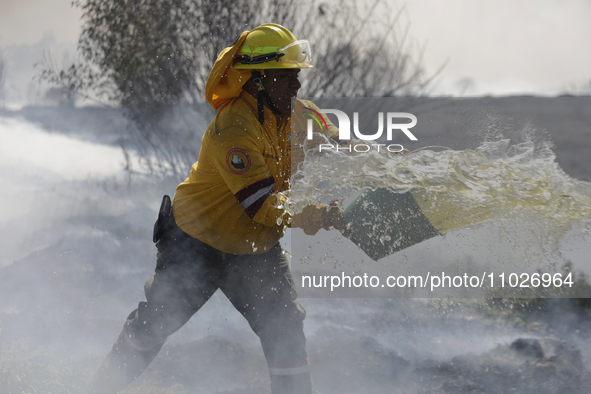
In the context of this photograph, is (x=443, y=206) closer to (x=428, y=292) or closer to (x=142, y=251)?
(x=428, y=292)

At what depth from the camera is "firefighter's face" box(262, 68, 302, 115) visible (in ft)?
6.83

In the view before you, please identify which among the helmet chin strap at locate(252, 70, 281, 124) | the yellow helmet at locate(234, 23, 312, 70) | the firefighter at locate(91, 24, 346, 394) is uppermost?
the yellow helmet at locate(234, 23, 312, 70)

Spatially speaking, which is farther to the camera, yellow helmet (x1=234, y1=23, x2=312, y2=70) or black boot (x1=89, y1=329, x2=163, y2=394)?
black boot (x1=89, y1=329, x2=163, y2=394)

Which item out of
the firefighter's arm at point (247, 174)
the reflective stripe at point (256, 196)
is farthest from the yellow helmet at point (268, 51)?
the reflective stripe at point (256, 196)

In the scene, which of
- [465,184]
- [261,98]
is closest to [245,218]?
[261,98]

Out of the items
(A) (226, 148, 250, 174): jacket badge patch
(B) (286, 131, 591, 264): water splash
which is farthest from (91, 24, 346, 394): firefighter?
(B) (286, 131, 591, 264): water splash

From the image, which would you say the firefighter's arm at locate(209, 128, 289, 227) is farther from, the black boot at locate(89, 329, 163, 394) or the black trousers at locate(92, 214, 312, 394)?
the black boot at locate(89, 329, 163, 394)

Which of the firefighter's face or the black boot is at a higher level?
the firefighter's face

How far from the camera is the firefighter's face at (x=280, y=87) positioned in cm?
208

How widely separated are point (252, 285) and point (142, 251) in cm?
359

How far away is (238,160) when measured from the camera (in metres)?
1.92

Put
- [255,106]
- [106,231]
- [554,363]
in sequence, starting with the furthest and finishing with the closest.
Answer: [106,231] < [554,363] < [255,106]

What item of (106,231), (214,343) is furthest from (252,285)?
(106,231)

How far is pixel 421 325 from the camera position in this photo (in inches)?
162
